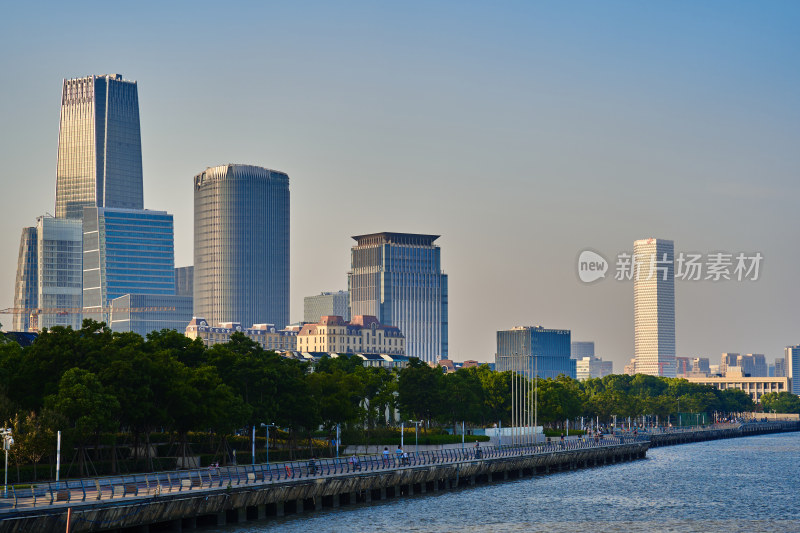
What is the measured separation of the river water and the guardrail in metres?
3.92

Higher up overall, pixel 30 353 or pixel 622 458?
pixel 30 353

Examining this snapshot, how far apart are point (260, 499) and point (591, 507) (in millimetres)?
34289

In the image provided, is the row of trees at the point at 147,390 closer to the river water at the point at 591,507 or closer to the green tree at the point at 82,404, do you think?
the green tree at the point at 82,404

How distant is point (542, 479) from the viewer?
13925 centimetres

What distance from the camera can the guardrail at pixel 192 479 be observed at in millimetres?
71000

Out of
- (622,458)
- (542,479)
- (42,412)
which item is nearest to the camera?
(42,412)

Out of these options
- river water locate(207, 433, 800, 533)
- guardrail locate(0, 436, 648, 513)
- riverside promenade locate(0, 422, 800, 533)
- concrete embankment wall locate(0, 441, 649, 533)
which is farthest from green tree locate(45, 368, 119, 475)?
river water locate(207, 433, 800, 533)

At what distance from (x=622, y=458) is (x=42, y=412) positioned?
11149 centimetres

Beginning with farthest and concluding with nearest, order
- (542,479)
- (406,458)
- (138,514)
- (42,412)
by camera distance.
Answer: (542,479)
(406,458)
(42,412)
(138,514)

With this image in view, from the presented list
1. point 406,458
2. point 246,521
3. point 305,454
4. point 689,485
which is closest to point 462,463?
point 406,458

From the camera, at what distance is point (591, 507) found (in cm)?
10550

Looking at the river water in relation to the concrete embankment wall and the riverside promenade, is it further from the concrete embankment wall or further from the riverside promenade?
the riverside promenade

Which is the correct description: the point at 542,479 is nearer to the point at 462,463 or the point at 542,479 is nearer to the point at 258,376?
the point at 462,463

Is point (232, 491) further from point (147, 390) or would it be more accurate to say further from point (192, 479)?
point (147, 390)
